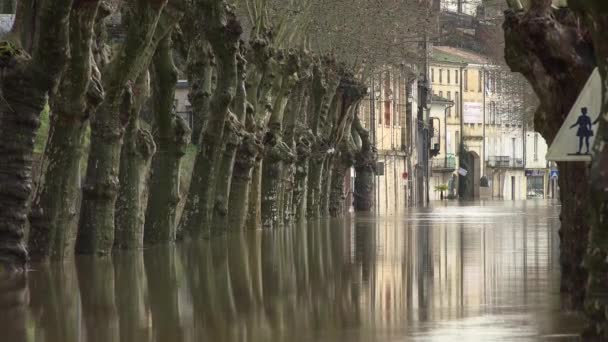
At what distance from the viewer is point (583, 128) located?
12312 mm

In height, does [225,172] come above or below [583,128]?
above

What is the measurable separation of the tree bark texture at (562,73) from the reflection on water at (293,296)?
27.2 inches

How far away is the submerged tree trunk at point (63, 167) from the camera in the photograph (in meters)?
23.8

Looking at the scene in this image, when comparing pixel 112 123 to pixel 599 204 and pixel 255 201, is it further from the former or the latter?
pixel 255 201

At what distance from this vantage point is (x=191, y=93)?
35.6 metres

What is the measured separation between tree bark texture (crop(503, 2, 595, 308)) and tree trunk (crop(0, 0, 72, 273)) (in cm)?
636

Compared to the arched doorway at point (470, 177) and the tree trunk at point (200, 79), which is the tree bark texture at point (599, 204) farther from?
the arched doorway at point (470, 177)

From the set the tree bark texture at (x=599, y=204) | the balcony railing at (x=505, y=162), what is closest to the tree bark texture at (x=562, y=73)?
the tree bark texture at (x=599, y=204)

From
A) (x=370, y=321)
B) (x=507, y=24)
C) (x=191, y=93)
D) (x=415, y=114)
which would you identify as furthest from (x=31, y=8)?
(x=415, y=114)

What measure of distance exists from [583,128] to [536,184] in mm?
172709

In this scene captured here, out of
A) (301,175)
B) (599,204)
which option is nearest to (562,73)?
(599,204)

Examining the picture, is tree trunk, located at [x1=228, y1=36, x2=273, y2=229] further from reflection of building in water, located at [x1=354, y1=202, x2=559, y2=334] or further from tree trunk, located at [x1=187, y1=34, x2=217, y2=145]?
reflection of building in water, located at [x1=354, y1=202, x2=559, y2=334]

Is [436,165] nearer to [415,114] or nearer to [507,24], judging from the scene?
[415,114]

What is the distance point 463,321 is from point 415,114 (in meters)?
120
